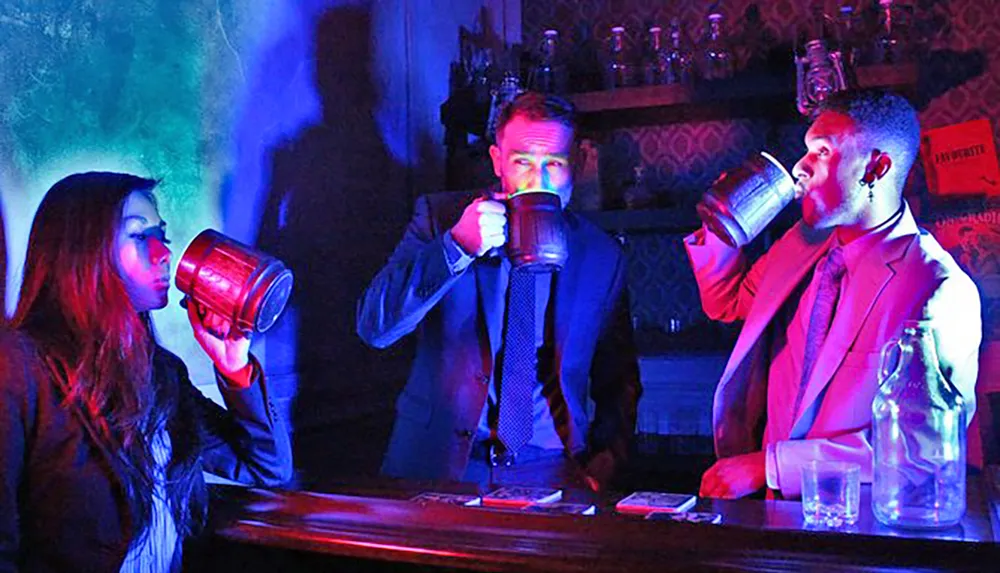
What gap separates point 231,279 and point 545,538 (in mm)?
636

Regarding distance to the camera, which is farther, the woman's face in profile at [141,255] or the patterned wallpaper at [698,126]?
the patterned wallpaper at [698,126]

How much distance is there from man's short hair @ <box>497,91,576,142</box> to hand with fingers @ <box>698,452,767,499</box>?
2.76 ft

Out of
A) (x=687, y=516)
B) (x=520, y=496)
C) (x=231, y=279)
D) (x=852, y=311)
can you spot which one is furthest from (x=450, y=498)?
(x=852, y=311)

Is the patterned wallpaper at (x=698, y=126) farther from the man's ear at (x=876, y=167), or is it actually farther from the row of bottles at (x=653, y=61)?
the man's ear at (x=876, y=167)

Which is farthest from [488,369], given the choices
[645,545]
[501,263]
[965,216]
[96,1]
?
[965,216]

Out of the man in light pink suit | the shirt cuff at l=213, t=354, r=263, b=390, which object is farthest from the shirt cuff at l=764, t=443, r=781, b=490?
the shirt cuff at l=213, t=354, r=263, b=390

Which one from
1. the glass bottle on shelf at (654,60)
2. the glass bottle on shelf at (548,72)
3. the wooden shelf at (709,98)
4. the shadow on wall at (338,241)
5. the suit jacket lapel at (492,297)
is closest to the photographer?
the suit jacket lapel at (492,297)

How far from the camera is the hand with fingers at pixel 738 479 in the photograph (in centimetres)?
184

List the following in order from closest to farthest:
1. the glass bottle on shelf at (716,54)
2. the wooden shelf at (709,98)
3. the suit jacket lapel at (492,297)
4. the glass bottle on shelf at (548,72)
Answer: the suit jacket lapel at (492,297) < the wooden shelf at (709,98) < the glass bottle on shelf at (716,54) < the glass bottle on shelf at (548,72)

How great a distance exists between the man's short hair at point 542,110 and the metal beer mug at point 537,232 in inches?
16.6

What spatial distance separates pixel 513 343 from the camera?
2203 mm

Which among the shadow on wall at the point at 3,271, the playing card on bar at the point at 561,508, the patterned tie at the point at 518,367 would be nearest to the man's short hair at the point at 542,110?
the patterned tie at the point at 518,367

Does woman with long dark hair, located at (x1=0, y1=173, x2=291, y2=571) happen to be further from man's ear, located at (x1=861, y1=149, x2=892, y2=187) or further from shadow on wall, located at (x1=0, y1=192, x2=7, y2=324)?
man's ear, located at (x1=861, y1=149, x2=892, y2=187)

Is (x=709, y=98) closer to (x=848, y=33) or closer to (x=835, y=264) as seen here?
(x=848, y=33)
